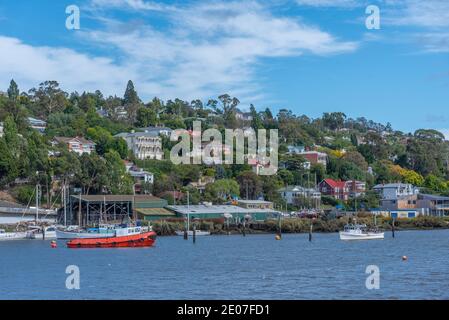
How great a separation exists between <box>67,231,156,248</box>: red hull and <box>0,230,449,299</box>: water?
135cm

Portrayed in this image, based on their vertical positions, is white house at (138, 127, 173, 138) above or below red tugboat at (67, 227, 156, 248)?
above

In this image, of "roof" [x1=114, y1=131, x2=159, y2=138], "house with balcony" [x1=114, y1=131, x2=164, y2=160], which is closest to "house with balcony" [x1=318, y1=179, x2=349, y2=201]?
"house with balcony" [x1=114, y1=131, x2=164, y2=160]

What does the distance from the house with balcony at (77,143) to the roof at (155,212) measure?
2522 cm

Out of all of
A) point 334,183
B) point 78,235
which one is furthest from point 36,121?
point 78,235

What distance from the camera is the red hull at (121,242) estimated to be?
2512 inches

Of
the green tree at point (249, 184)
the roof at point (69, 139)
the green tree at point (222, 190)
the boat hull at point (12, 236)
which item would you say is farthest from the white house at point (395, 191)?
the boat hull at point (12, 236)

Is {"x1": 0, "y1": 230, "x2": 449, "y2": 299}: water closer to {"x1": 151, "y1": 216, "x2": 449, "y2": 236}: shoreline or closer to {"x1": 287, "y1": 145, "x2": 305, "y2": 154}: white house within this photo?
{"x1": 151, "y1": 216, "x2": 449, "y2": 236}: shoreline

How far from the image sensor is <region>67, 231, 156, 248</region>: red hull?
63812mm

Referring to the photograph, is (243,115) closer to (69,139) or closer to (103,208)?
(69,139)

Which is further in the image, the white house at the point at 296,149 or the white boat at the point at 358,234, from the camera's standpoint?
the white house at the point at 296,149

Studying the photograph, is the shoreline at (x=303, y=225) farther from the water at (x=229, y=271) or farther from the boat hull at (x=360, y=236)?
the water at (x=229, y=271)

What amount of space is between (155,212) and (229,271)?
4695 centimetres

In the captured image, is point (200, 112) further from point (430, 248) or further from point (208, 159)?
point (430, 248)

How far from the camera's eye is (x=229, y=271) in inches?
1684
